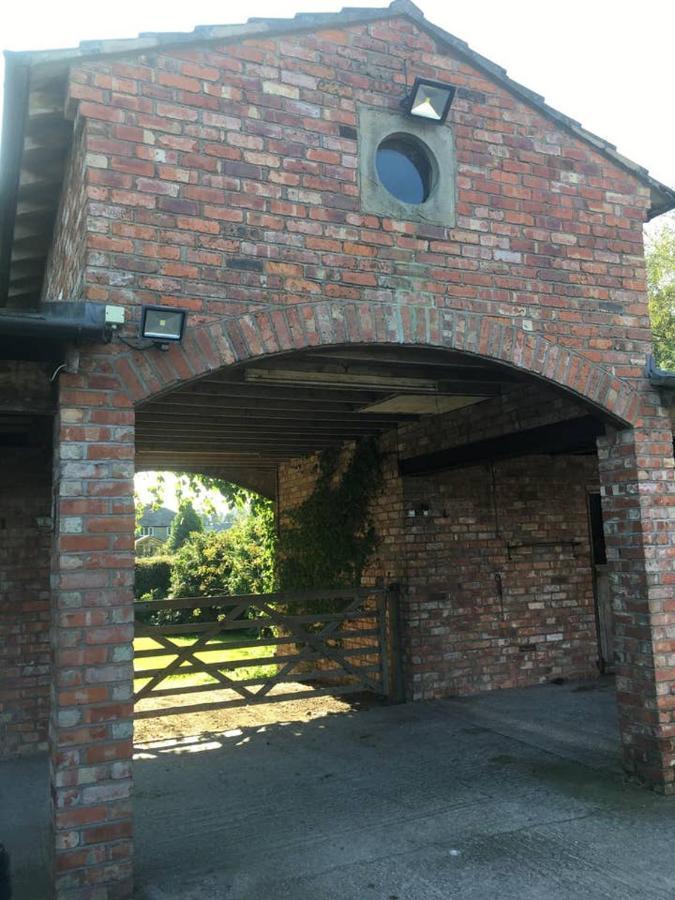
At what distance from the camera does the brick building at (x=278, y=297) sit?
3.76 metres

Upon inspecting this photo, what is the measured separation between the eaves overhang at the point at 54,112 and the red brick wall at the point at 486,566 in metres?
2.98

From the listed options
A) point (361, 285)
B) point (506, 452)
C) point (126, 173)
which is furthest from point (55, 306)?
point (506, 452)

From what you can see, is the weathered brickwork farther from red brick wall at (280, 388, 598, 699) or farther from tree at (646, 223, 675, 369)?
tree at (646, 223, 675, 369)

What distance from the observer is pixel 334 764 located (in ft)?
19.7

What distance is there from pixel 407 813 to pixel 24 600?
3.75 metres

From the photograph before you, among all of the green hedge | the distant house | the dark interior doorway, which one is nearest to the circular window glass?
the dark interior doorway

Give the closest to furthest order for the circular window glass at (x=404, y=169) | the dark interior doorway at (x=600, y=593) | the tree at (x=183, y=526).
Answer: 1. the circular window glass at (x=404, y=169)
2. the dark interior doorway at (x=600, y=593)
3. the tree at (x=183, y=526)

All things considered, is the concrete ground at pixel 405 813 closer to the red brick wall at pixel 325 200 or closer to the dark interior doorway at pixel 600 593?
the dark interior doorway at pixel 600 593

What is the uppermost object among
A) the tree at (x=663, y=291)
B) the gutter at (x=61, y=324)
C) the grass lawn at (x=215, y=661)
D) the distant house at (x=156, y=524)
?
the tree at (x=663, y=291)

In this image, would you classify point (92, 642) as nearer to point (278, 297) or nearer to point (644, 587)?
point (278, 297)

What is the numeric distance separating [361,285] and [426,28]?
196 cm

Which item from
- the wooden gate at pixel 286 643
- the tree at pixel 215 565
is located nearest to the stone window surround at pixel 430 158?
the wooden gate at pixel 286 643

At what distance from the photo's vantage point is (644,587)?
5.13 metres

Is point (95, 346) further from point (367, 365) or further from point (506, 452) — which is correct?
point (506, 452)
